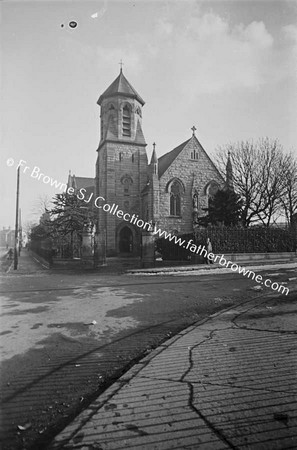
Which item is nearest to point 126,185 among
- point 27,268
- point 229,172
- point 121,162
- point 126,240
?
point 121,162

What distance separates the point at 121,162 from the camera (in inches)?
1282

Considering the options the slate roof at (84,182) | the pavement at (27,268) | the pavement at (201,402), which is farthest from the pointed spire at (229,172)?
the slate roof at (84,182)

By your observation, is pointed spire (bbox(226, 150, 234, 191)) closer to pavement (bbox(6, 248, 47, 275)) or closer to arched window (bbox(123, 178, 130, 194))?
arched window (bbox(123, 178, 130, 194))

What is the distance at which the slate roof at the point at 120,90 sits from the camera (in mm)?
33156

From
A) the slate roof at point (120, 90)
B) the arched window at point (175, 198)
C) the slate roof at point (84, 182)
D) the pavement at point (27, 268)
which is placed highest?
the slate roof at point (120, 90)

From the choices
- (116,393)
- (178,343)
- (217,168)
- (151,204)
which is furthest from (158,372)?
(217,168)

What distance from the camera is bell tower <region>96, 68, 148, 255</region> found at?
31453mm

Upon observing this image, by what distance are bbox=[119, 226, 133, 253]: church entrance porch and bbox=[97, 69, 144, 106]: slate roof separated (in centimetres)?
1541

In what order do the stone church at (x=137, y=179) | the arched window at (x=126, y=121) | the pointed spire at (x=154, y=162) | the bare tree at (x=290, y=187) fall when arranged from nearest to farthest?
1. the bare tree at (x=290, y=187)
2. the pointed spire at (x=154, y=162)
3. the stone church at (x=137, y=179)
4. the arched window at (x=126, y=121)

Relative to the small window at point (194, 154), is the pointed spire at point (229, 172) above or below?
below

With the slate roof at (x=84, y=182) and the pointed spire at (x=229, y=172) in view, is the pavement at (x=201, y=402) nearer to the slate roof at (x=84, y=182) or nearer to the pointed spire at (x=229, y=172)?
the pointed spire at (x=229, y=172)

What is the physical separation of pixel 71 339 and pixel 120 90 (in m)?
33.3

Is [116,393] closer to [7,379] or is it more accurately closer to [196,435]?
[196,435]

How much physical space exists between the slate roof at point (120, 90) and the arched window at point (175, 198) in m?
11.6
